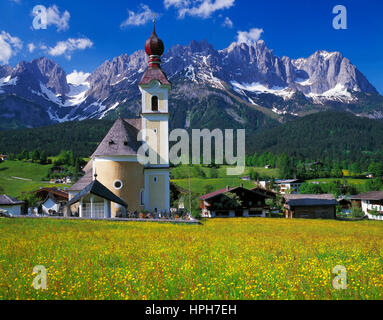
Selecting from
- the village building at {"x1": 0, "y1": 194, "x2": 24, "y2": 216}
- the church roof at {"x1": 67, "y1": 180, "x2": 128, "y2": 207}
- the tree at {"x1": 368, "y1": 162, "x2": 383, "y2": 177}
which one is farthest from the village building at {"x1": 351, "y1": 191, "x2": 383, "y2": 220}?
the tree at {"x1": 368, "y1": 162, "x2": 383, "y2": 177}

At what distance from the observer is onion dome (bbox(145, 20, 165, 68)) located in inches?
→ 1610

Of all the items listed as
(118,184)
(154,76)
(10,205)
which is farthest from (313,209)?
(10,205)

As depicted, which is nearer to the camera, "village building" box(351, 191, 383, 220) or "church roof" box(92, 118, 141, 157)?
"church roof" box(92, 118, 141, 157)

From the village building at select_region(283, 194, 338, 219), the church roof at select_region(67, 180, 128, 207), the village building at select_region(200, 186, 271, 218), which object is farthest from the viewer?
the village building at select_region(283, 194, 338, 219)

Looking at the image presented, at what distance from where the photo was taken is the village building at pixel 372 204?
234 ft

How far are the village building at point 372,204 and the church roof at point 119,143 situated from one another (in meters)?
57.7

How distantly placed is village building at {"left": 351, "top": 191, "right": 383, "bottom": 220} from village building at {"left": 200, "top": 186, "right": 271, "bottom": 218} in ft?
86.7

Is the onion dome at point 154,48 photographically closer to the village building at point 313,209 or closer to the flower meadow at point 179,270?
the flower meadow at point 179,270

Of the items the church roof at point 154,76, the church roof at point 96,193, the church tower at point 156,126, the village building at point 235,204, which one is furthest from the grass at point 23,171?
the church roof at point 96,193

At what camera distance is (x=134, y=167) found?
36031mm

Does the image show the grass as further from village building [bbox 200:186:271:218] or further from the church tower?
the church tower

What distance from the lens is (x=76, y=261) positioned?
1144cm

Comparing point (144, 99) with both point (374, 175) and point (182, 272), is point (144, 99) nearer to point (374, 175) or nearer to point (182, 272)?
point (182, 272)

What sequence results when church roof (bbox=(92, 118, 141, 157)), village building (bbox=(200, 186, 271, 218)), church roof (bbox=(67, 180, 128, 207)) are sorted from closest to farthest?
1. church roof (bbox=(67, 180, 128, 207))
2. church roof (bbox=(92, 118, 141, 157))
3. village building (bbox=(200, 186, 271, 218))
